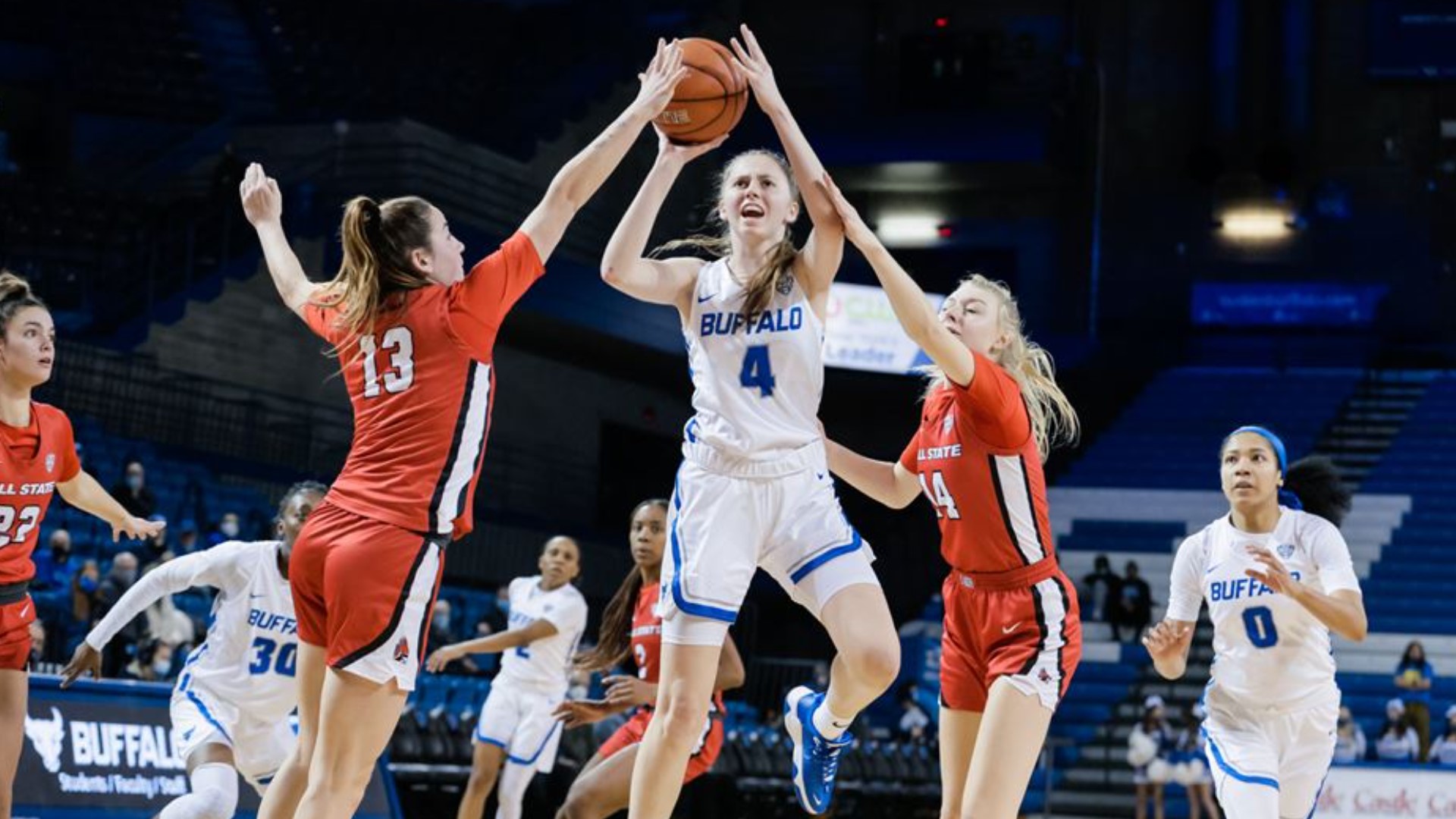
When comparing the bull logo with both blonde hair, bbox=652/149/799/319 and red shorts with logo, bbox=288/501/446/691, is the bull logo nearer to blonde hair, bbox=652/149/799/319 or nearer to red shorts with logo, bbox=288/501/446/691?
red shorts with logo, bbox=288/501/446/691

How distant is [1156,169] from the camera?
31031 millimetres

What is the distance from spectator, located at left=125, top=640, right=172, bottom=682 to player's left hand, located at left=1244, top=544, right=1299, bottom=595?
9.04 m

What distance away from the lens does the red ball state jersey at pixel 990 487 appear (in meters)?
6.46

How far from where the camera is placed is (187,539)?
15.7 metres

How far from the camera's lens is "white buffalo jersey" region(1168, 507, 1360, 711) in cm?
714

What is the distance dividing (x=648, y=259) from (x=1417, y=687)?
16.4 m

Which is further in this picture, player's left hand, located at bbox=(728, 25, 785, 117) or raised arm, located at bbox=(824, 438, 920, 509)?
raised arm, located at bbox=(824, 438, 920, 509)

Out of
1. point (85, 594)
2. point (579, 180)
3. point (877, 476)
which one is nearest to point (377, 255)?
point (579, 180)

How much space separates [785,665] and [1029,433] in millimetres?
15767

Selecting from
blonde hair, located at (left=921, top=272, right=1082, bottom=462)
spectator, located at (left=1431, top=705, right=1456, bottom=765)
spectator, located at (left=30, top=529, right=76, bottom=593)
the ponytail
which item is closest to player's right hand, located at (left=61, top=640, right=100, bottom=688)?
blonde hair, located at (left=921, top=272, right=1082, bottom=462)

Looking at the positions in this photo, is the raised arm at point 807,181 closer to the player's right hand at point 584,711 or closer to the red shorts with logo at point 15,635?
the player's right hand at point 584,711

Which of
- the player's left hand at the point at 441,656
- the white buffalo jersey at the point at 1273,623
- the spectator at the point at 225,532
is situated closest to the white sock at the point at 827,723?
the white buffalo jersey at the point at 1273,623

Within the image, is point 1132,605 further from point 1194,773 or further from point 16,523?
point 16,523

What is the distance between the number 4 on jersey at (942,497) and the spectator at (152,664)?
26.9 ft
